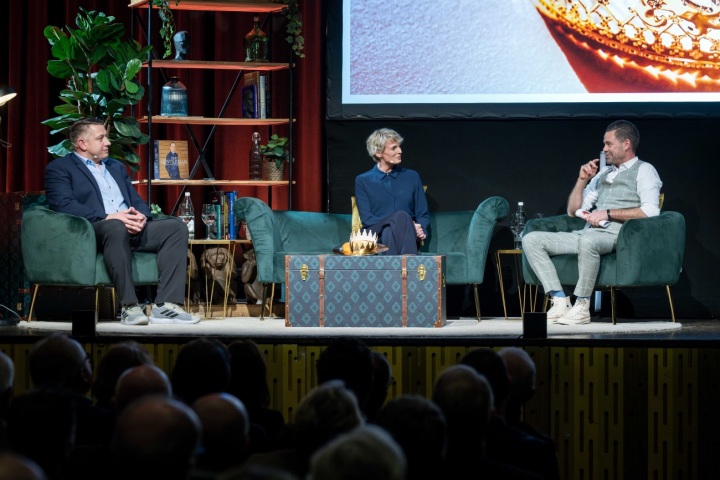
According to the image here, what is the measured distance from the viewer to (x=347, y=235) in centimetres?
665

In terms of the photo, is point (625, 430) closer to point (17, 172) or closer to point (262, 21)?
point (262, 21)

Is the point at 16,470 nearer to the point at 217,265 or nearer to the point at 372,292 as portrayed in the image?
the point at 372,292

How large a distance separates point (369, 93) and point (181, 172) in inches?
51.1

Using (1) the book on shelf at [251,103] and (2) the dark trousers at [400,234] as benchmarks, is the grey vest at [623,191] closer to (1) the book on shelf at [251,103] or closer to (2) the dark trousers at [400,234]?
(2) the dark trousers at [400,234]

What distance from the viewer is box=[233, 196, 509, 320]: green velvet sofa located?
614 cm

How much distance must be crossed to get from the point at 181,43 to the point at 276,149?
0.91 metres

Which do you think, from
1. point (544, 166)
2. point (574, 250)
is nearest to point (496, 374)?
point (574, 250)

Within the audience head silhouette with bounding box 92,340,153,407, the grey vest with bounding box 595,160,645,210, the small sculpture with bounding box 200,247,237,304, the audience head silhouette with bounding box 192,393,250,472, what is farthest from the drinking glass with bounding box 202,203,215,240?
the audience head silhouette with bounding box 192,393,250,472

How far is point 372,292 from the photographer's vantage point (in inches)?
220

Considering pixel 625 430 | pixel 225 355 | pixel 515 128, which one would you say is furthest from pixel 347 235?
pixel 225 355

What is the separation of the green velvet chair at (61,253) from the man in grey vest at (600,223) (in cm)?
217

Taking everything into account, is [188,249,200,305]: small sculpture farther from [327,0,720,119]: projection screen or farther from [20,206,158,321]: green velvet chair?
[327,0,720,119]: projection screen

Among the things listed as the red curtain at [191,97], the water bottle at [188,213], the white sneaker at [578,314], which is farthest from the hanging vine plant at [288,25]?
the white sneaker at [578,314]

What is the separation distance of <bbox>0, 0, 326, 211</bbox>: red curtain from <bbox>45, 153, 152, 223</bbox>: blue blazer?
1.58 metres
